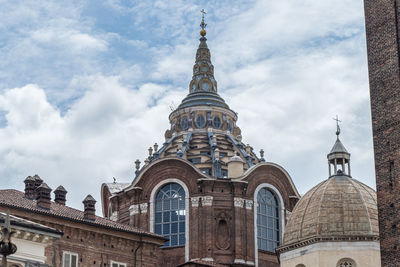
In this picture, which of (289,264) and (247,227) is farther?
(247,227)

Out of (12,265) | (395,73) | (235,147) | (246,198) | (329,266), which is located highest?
(235,147)

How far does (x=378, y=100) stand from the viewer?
37.4m

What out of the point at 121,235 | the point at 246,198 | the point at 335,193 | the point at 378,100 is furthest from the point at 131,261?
the point at 378,100

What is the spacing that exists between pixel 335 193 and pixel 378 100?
19254mm

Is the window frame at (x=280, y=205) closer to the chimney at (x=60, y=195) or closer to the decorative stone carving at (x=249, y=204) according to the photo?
the decorative stone carving at (x=249, y=204)

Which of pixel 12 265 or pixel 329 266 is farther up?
pixel 329 266

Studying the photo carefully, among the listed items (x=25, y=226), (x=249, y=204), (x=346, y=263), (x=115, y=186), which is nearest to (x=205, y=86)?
(x=115, y=186)

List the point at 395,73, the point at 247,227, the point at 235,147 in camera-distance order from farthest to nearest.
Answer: the point at 235,147
the point at 247,227
the point at 395,73

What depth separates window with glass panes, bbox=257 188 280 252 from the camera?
69.0 m

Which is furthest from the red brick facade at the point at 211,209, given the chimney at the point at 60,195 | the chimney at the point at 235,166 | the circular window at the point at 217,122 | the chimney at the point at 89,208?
the chimney at the point at 89,208

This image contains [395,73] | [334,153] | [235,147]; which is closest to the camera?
[395,73]

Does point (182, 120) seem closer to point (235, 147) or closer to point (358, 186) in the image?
point (235, 147)

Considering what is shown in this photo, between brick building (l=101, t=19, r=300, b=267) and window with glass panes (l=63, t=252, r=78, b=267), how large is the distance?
1488 centimetres

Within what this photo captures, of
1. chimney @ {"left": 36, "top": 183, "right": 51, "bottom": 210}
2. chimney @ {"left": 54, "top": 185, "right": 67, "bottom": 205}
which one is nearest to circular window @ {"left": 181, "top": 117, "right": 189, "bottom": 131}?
chimney @ {"left": 54, "top": 185, "right": 67, "bottom": 205}
